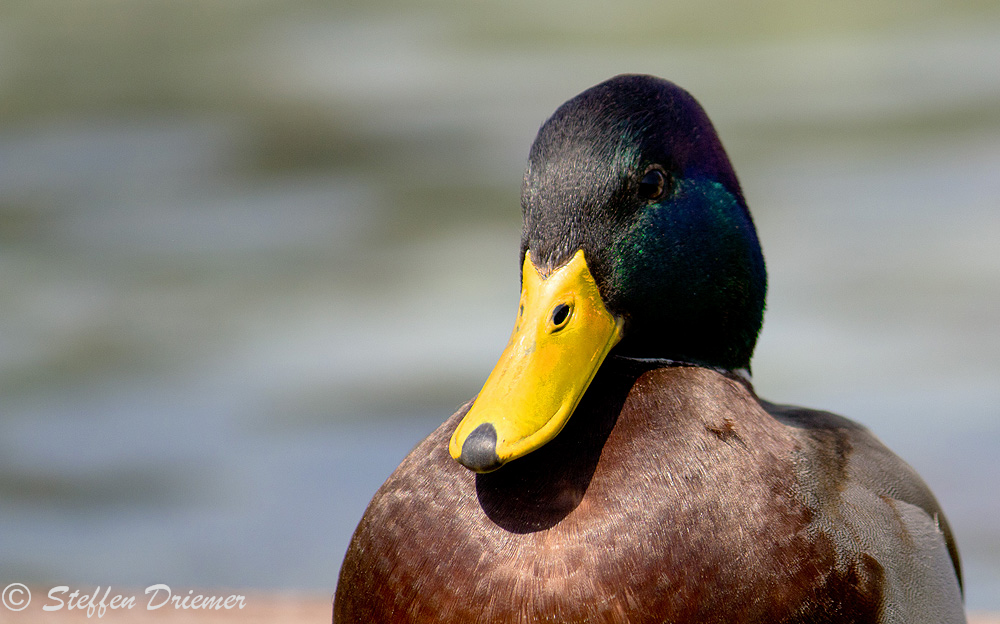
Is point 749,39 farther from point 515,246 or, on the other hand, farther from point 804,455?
point 804,455

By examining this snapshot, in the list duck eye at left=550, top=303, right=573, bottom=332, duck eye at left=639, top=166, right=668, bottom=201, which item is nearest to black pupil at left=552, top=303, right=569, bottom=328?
duck eye at left=550, top=303, right=573, bottom=332

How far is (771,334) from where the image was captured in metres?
6.57

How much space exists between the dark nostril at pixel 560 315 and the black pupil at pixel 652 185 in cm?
29

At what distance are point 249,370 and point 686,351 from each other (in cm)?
419

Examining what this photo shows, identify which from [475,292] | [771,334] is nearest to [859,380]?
[771,334]

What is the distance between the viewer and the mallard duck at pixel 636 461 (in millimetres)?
2172

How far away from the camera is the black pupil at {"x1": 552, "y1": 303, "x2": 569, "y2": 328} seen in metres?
2.33

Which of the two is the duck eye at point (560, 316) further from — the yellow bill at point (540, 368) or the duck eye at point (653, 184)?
the duck eye at point (653, 184)

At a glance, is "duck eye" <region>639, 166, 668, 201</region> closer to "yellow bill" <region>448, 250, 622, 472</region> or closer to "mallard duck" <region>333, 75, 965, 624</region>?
"mallard duck" <region>333, 75, 965, 624</region>

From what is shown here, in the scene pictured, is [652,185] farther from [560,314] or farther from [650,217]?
[560,314]

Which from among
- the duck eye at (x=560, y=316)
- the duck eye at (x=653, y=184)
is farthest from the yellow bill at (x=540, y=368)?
the duck eye at (x=653, y=184)

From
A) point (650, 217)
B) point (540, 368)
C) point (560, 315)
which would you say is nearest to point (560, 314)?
point (560, 315)

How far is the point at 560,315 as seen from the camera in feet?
7.64

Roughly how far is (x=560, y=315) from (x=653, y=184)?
0.34 metres
